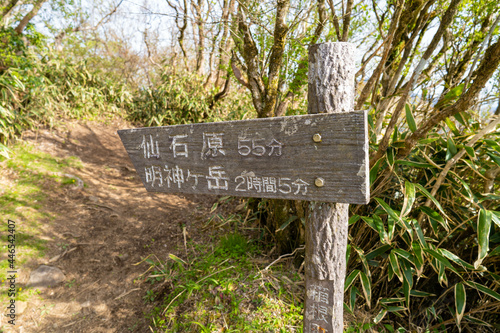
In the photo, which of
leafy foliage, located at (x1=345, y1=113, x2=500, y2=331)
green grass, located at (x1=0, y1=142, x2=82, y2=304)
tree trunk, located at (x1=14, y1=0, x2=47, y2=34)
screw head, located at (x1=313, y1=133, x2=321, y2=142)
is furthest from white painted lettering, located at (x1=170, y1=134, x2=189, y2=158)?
tree trunk, located at (x1=14, y1=0, x2=47, y2=34)

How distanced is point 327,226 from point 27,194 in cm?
380

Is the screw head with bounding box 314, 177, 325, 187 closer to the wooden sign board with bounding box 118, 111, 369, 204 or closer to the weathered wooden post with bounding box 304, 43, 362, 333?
the wooden sign board with bounding box 118, 111, 369, 204

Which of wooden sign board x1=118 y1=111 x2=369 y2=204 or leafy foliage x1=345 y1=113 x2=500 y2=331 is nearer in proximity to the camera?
wooden sign board x1=118 y1=111 x2=369 y2=204

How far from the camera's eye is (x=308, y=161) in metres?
0.96

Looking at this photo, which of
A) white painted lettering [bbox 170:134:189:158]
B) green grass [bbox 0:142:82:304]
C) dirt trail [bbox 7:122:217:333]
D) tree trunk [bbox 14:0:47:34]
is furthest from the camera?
tree trunk [bbox 14:0:47:34]

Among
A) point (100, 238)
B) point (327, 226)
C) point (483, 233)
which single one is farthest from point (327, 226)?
point (100, 238)

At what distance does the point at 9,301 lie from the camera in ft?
7.02

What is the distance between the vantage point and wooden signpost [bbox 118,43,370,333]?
906mm

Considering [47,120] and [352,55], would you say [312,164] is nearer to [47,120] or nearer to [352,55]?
[352,55]

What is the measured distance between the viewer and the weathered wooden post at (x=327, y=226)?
1.05 meters

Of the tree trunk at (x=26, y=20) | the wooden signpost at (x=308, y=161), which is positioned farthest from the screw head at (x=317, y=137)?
the tree trunk at (x=26, y=20)

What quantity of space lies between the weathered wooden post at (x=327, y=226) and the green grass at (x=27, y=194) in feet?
8.40

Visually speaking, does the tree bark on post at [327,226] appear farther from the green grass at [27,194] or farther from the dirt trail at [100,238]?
the green grass at [27,194]

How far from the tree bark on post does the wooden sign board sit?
191 mm
